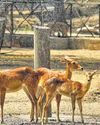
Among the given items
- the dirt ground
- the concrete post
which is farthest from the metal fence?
the concrete post

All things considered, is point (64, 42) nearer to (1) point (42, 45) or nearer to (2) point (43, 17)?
(2) point (43, 17)

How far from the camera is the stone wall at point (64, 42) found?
2448 cm

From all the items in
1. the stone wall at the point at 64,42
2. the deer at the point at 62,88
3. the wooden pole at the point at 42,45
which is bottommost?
the stone wall at the point at 64,42

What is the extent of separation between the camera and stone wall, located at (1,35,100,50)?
80.3ft

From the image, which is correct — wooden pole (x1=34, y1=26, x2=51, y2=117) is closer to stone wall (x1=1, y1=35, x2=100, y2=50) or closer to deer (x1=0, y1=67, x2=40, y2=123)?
deer (x1=0, y1=67, x2=40, y2=123)

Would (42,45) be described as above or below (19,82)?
above

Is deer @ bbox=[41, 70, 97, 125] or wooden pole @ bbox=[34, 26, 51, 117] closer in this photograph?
deer @ bbox=[41, 70, 97, 125]

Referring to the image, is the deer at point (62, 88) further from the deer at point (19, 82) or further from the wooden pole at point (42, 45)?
the wooden pole at point (42, 45)

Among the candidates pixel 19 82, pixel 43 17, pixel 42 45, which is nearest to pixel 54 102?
pixel 42 45

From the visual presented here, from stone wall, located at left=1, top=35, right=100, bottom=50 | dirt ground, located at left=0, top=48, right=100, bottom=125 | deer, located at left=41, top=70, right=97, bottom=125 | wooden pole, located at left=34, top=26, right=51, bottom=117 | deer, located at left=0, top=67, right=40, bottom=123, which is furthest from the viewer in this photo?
stone wall, located at left=1, top=35, right=100, bottom=50

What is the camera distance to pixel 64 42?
24.9 metres

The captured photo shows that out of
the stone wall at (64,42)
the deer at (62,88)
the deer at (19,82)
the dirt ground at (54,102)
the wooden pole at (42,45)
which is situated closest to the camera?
the deer at (62,88)

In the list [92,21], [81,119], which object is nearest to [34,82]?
[81,119]

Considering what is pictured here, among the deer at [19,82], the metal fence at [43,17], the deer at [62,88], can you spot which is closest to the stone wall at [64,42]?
the metal fence at [43,17]
